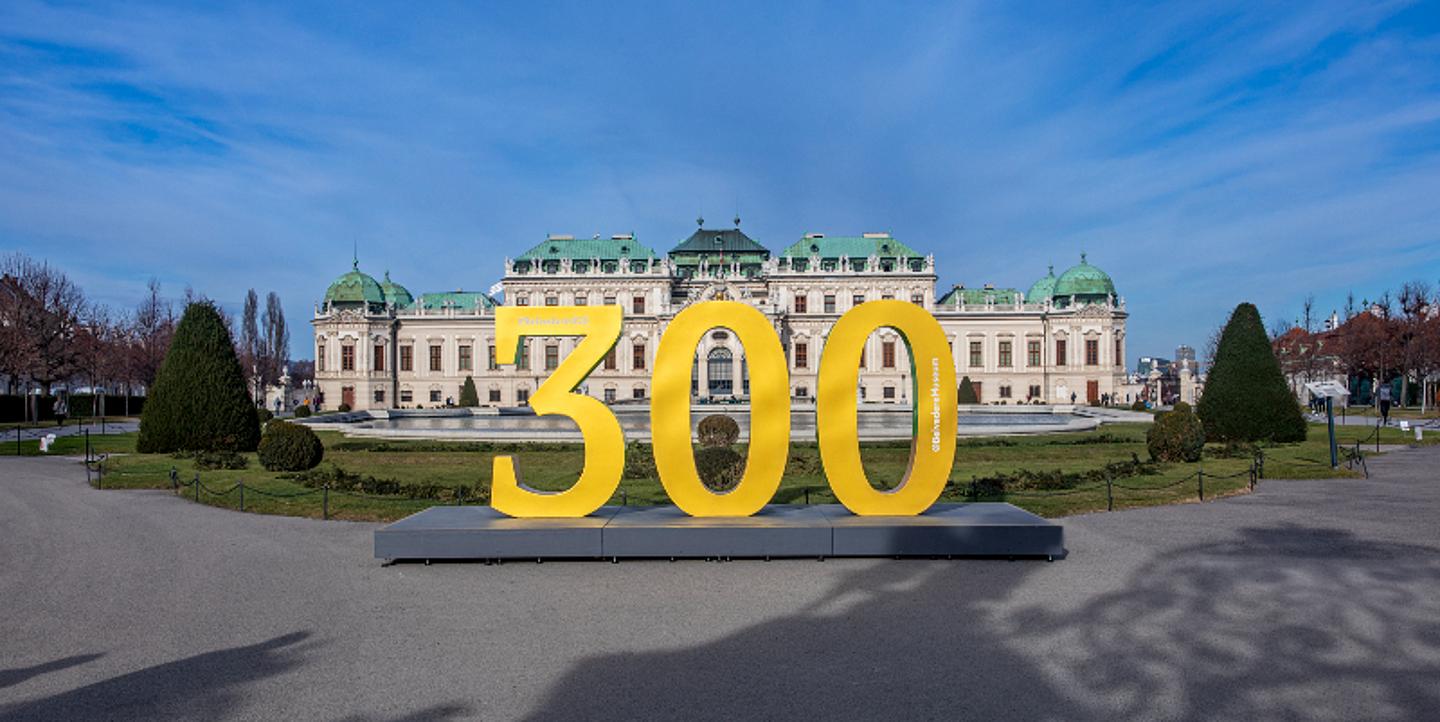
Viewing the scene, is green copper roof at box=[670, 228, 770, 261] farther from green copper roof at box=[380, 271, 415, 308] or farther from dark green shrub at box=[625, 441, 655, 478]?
dark green shrub at box=[625, 441, 655, 478]

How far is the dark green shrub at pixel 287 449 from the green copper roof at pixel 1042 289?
65376mm

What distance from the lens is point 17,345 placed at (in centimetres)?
4341

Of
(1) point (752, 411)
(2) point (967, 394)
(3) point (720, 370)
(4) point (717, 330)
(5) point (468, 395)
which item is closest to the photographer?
(1) point (752, 411)

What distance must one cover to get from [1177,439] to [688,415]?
15.6 meters

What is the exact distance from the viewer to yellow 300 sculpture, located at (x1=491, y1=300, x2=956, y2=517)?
10930mm

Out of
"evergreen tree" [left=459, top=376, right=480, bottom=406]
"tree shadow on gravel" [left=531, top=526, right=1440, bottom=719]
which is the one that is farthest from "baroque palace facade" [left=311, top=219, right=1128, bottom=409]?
"tree shadow on gravel" [left=531, top=526, right=1440, bottom=719]

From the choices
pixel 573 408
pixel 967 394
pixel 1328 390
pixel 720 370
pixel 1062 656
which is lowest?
pixel 1062 656

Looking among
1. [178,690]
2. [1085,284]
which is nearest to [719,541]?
[178,690]

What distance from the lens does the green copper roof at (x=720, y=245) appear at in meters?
72.0

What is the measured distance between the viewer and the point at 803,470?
65.3 feet

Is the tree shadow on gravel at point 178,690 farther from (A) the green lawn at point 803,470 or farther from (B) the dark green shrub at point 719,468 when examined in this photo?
(B) the dark green shrub at point 719,468

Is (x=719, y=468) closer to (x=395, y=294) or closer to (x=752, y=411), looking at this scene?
(x=752, y=411)

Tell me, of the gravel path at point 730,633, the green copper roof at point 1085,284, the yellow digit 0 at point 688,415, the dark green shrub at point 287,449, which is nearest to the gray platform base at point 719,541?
the gravel path at point 730,633

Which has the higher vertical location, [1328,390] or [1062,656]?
[1328,390]
